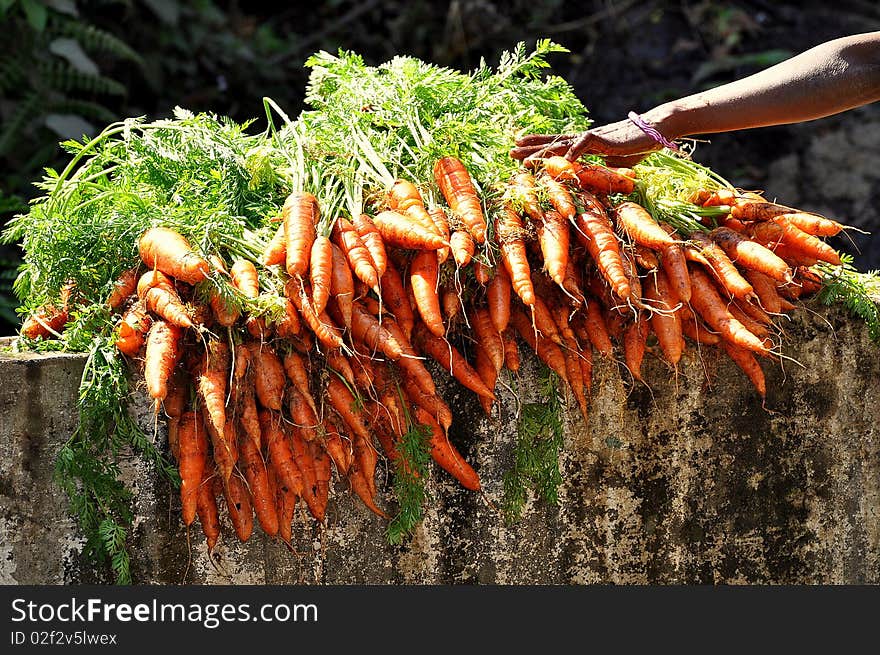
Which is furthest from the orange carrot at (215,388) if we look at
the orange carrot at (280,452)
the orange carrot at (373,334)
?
the orange carrot at (373,334)

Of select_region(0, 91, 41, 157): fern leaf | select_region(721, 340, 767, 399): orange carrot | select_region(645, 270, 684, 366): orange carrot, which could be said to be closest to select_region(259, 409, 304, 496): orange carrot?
select_region(645, 270, 684, 366): orange carrot

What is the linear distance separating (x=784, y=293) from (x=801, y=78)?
62 centimetres

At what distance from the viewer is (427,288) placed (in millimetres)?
2441

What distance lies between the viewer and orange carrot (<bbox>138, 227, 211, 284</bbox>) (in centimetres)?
234

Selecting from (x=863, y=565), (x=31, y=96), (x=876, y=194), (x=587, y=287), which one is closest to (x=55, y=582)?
(x=587, y=287)

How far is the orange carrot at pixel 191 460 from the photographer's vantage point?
239cm

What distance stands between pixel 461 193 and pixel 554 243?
0.30 meters

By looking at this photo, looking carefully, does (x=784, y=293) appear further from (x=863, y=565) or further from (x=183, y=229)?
(x=183, y=229)

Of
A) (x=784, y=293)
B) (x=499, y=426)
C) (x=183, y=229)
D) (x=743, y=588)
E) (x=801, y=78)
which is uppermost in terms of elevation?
(x=801, y=78)

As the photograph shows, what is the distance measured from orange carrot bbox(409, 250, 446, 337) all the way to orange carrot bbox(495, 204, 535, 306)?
0.61 feet

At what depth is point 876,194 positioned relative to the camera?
21.4 ft

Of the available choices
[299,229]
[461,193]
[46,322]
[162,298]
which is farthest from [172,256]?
[461,193]

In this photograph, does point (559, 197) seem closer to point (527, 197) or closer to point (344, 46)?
point (527, 197)

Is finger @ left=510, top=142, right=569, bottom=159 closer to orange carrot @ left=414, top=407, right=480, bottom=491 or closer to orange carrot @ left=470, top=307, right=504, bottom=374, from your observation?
orange carrot @ left=470, top=307, right=504, bottom=374
